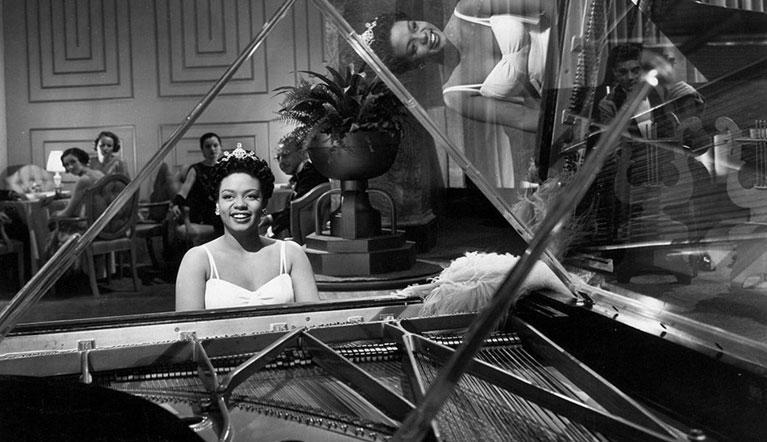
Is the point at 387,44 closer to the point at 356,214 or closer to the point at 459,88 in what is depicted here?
the point at 459,88

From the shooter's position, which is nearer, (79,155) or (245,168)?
(245,168)

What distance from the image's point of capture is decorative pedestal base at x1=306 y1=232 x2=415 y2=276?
3877 millimetres

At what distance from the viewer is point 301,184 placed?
479cm

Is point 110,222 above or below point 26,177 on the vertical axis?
below

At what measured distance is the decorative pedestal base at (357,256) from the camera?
3.88 metres

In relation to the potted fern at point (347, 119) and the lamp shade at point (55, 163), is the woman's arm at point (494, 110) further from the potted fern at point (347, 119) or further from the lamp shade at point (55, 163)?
the lamp shade at point (55, 163)

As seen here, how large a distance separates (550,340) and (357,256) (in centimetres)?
265

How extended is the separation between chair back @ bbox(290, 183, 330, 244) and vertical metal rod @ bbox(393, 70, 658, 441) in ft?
12.7

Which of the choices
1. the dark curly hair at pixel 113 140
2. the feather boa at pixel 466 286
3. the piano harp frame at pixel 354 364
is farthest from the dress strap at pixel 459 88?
the piano harp frame at pixel 354 364

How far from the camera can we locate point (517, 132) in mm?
4660

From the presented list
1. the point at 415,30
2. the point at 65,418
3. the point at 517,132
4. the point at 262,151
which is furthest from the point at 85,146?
the point at 65,418

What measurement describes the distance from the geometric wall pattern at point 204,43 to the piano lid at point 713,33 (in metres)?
5.31

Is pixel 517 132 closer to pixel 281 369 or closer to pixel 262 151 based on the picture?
pixel 262 151

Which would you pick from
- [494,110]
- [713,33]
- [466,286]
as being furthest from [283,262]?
[494,110]
